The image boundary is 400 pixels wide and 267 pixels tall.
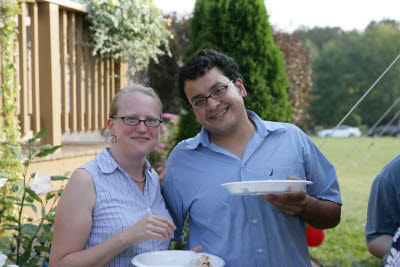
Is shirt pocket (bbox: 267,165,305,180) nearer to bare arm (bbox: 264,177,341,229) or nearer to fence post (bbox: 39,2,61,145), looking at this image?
bare arm (bbox: 264,177,341,229)

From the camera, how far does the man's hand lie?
170cm

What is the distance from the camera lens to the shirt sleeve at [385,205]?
1662mm

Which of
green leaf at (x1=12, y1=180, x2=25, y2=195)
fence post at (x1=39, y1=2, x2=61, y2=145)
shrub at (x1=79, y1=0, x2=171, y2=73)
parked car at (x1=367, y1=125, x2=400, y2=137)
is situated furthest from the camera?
shrub at (x1=79, y1=0, x2=171, y2=73)

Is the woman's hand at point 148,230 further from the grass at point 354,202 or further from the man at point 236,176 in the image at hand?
the grass at point 354,202

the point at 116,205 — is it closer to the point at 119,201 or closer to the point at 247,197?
the point at 119,201

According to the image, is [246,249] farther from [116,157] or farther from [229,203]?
[116,157]

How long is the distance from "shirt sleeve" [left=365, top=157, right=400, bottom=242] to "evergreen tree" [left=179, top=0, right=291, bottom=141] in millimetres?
2521

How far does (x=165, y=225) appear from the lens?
1576 millimetres

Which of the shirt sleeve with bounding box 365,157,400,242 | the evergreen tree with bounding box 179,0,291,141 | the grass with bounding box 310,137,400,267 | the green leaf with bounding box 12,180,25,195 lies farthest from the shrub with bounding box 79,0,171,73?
the shirt sleeve with bounding box 365,157,400,242

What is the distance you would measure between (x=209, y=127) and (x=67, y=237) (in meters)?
0.81

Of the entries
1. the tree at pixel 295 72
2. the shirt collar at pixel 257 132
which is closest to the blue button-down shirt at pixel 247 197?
the shirt collar at pixel 257 132

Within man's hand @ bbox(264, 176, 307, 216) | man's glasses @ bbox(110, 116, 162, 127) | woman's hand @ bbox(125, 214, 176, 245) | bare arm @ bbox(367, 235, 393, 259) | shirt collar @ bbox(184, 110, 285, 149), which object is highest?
man's glasses @ bbox(110, 116, 162, 127)

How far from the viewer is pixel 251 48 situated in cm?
431

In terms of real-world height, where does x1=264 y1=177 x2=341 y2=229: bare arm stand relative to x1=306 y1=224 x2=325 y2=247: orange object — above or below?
above
